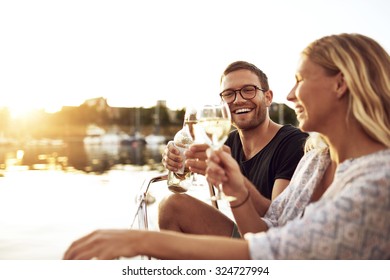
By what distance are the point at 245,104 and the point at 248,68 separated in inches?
11.2

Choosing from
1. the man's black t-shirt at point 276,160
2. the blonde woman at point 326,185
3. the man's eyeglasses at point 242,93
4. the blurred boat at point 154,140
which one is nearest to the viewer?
the blonde woman at point 326,185

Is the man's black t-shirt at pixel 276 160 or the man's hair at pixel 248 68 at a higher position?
the man's hair at pixel 248 68

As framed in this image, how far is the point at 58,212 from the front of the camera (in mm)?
9492

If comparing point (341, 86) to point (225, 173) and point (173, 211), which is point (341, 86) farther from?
point (173, 211)

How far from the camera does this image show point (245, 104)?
3.41 meters

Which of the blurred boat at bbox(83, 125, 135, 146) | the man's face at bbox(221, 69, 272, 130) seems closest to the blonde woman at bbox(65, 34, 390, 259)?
the man's face at bbox(221, 69, 272, 130)

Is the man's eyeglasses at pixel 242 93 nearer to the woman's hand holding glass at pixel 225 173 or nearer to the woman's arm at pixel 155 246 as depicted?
the woman's hand holding glass at pixel 225 173

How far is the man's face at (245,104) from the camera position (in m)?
3.38

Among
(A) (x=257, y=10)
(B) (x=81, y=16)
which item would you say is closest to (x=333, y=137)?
(A) (x=257, y=10)

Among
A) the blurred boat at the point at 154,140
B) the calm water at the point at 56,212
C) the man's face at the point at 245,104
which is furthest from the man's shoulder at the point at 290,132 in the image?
the blurred boat at the point at 154,140

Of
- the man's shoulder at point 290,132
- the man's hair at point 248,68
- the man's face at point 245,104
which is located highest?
the man's hair at point 248,68

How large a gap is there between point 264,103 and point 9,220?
702 cm

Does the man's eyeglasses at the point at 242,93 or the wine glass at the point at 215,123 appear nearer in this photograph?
the wine glass at the point at 215,123

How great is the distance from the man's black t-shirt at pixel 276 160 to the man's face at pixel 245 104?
0.22m
